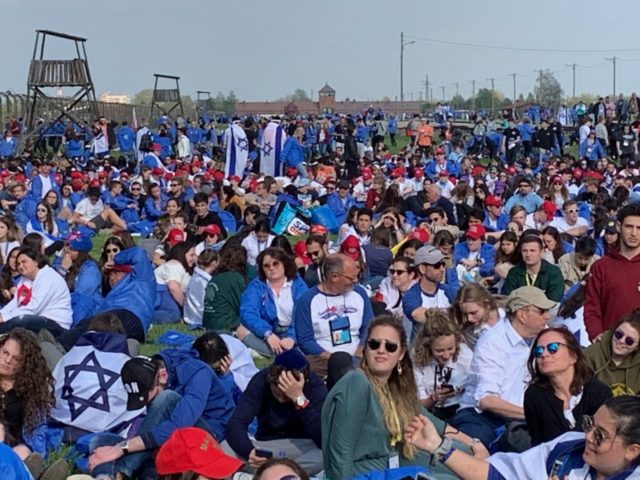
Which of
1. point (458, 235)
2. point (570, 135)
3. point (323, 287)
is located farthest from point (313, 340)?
point (570, 135)

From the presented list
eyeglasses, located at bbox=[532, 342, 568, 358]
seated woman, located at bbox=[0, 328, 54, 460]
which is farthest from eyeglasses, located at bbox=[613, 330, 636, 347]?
seated woman, located at bbox=[0, 328, 54, 460]

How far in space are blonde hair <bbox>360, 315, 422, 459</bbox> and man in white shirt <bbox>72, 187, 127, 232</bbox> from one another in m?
13.6

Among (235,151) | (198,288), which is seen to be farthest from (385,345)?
(235,151)

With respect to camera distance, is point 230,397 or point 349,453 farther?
point 230,397

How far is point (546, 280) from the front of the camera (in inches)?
365

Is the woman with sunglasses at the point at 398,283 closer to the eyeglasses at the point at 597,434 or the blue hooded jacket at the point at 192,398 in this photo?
the blue hooded jacket at the point at 192,398

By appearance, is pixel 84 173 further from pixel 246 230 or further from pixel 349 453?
pixel 349 453

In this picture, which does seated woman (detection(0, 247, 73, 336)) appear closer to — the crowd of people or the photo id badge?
the crowd of people

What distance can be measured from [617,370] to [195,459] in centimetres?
294

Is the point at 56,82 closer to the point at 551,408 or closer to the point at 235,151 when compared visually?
the point at 235,151

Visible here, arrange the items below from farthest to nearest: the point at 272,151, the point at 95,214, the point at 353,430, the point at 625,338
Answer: the point at 272,151 → the point at 95,214 → the point at 625,338 → the point at 353,430

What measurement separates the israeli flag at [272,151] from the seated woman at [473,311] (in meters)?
15.3

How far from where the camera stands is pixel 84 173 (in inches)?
955

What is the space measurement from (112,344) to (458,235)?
8521mm
